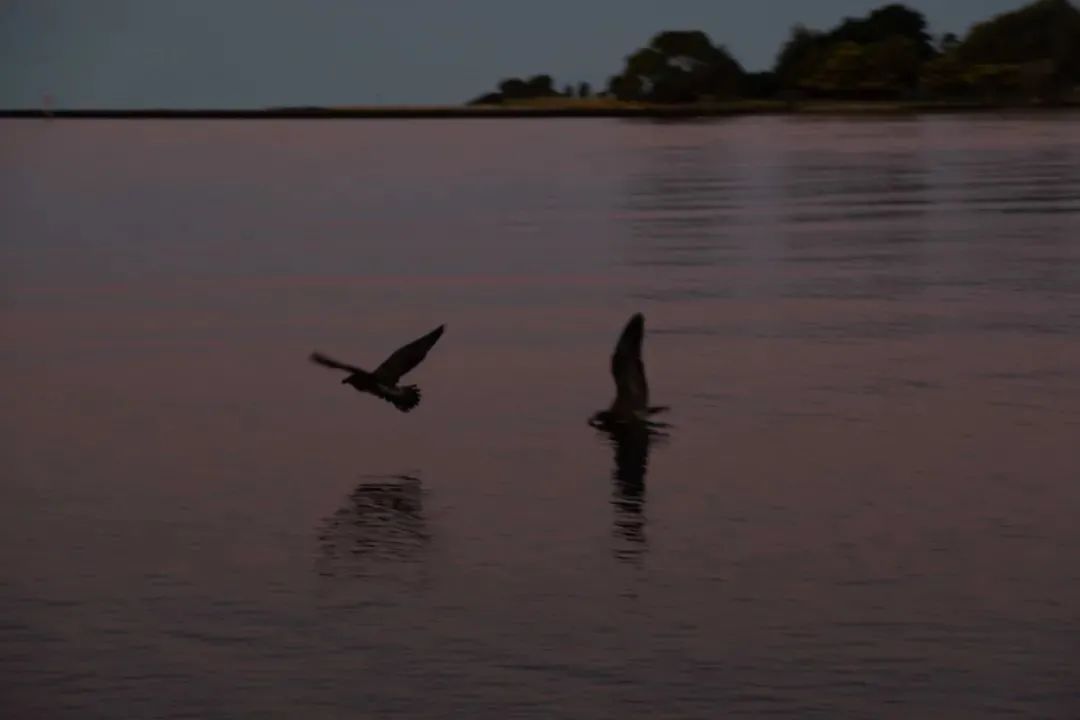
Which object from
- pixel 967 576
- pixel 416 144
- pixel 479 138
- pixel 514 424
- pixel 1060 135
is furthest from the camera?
pixel 479 138

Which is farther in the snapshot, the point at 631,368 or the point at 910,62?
the point at 910,62

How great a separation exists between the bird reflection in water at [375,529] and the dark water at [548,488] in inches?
1.6

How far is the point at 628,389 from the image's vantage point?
19.9 meters

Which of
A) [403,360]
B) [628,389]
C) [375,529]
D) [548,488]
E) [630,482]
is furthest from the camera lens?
[628,389]

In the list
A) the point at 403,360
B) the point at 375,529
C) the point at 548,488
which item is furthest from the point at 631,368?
the point at 375,529

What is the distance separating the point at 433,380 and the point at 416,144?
107 m

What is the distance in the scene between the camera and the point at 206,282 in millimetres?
36562

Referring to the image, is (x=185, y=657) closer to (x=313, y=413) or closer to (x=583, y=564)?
(x=583, y=564)

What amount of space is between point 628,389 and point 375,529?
391cm

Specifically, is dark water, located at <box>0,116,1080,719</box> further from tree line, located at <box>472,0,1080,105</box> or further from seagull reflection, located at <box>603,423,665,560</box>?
tree line, located at <box>472,0,1080,105</box>

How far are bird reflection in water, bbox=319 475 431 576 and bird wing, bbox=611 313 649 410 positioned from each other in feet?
6.87

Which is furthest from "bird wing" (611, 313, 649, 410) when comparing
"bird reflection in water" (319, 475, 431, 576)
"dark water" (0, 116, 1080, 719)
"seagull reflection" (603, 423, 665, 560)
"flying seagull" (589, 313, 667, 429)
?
"bird reflection in water" (319, 475, 431, 576)

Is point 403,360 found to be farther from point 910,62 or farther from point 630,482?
point 910,62

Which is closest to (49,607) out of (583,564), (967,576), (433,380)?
(583,564)
